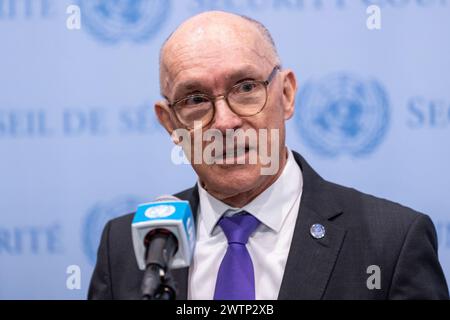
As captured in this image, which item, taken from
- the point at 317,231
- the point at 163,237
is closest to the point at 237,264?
the point at 317,231

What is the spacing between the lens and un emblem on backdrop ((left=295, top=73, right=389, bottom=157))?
186 centimetres

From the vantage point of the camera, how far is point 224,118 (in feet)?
4.45

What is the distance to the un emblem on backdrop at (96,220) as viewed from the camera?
1960 millimetres

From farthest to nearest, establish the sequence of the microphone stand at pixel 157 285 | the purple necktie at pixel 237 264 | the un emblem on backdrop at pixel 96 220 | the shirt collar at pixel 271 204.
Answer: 1. the un emblem on backdrop at pixel 96 220
2. the shirt collar at pixel 271 204
3. the purple necktie at pixel 237 264
4. the microphone stand at pixel 157 285

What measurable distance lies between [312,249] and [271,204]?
0.15 metres

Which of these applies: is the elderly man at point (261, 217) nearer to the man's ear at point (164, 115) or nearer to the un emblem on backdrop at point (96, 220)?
the man's ear at point (164, 115)

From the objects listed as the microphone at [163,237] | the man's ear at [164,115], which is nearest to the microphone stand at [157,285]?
the microphone at [163,237]

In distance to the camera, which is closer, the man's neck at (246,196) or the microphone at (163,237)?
the microphone at (163,237)

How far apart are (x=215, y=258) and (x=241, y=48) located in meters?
0.50

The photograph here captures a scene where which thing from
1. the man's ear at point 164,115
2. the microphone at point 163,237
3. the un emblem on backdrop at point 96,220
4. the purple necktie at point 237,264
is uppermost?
the man's ear at point 164,115

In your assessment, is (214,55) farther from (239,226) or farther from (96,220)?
(96,220)

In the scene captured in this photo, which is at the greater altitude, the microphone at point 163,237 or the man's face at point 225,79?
the man's face at point 225,79

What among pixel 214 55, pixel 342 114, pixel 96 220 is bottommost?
pixel 96 220

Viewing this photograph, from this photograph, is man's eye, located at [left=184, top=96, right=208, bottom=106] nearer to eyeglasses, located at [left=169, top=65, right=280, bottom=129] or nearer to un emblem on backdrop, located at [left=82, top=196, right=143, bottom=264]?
eyeglasses, located at [left=169, top=65, right=280, bottom=129]
